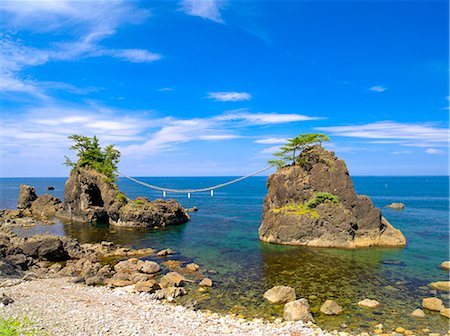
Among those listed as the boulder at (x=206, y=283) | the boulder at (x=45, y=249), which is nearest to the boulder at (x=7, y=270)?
the boulder at (x=45, y=249)

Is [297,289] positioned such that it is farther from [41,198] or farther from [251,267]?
[41,198]

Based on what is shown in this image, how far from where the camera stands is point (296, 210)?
123 feet

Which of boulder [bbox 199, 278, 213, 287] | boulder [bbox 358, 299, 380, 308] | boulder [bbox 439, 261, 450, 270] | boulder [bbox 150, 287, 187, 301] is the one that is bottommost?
boulder [bbox 439, 261, 450, 270]

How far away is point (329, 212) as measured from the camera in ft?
117

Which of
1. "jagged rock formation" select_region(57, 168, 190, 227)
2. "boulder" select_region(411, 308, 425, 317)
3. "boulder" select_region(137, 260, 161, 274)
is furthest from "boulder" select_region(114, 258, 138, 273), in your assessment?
"jagged rock formation" select_region(57, 168, 190, 227)

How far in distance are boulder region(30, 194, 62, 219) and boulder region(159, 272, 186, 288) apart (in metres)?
47.1

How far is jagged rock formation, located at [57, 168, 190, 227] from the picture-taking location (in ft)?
161

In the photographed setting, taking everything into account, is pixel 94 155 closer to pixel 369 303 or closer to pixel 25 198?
pixel 25 198

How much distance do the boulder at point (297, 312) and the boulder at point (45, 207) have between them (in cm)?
5650

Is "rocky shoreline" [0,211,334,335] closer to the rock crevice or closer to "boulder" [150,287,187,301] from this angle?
"boulder" [150,287,187,301]

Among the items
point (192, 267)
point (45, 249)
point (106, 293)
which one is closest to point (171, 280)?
point (192, 267)

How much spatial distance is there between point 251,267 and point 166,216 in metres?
25.5

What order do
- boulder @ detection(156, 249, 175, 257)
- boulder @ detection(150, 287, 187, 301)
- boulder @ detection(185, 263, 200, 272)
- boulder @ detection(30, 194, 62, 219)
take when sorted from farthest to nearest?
boulder @ detection(30, 194, 62, 219), boulder @ detection(156, 249, 175, 257), boulder @ detection(185, 263, 200, 272), boulder @ detection(150, 287, 187, 301)

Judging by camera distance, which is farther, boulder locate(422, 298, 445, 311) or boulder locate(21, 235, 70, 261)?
boulder locate(21, 235, 70, 261)
